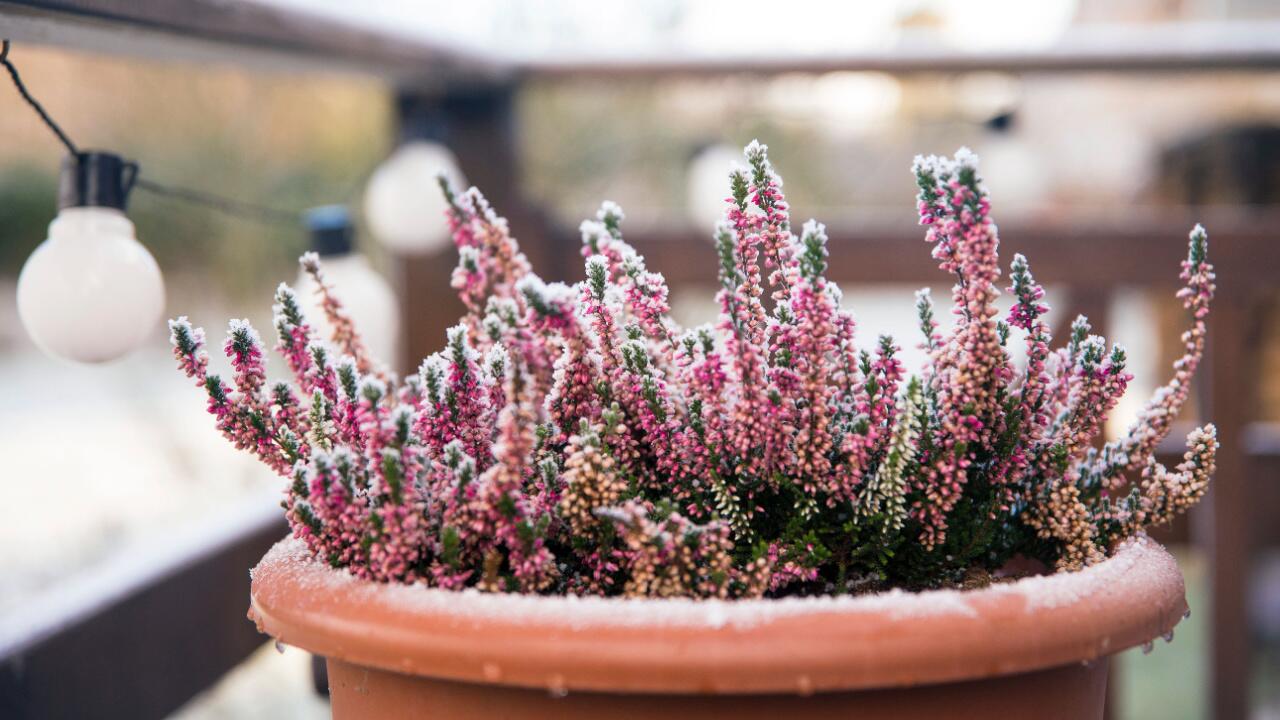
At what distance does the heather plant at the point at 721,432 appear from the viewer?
817mm

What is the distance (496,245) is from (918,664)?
42cm

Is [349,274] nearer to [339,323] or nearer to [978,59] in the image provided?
[339,323]

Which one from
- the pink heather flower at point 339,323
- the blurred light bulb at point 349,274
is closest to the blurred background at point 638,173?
the blurred light bulb at point 349,274

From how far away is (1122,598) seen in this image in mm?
784

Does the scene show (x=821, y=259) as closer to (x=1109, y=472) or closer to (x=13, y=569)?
(x=1109, y=472)

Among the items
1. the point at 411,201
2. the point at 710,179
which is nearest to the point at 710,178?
the point at 710,179

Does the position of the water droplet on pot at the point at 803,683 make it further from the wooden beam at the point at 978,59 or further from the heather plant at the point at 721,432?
the wooden beam at the point at 978,59

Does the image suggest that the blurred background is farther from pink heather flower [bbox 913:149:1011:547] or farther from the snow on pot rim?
pink heather flower [bbox 913:149:1011:547]

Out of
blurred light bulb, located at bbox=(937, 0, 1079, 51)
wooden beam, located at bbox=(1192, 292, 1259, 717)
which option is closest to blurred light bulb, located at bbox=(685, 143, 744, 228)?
blurred light bulb, located at bbox=(937, 0, 1079, 51)

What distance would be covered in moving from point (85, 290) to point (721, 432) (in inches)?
29.4

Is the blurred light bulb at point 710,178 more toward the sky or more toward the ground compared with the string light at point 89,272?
Answer: more toward the sky

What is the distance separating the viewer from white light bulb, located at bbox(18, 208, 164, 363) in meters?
1.23

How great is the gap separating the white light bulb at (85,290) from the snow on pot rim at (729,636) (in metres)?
0.61

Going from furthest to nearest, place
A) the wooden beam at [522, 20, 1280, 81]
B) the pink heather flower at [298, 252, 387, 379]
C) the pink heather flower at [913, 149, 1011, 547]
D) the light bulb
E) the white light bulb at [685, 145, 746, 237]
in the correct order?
the white light bulb at [685, 145, 746, 237] < the wooden beam at [522, 20, 1280, 81] < the light bulb < the pink heather flower at [298, 252, 387, 379] < the pink heather flower at [913, 149, 1011, 547]
